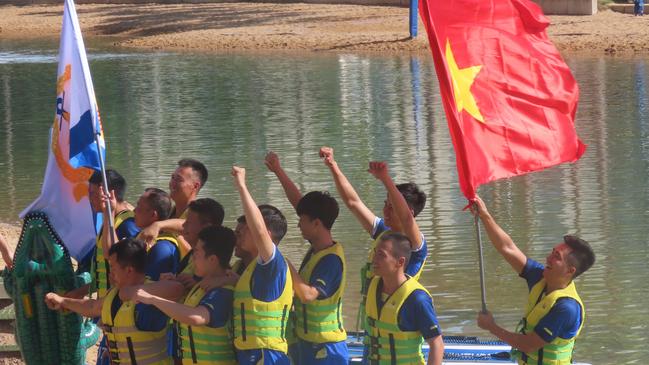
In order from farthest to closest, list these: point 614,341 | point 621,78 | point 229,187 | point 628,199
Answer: point 621,78 < point 229,187 < point 628,199 < point 614,341

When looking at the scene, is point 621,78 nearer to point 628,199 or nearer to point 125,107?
point 125,107

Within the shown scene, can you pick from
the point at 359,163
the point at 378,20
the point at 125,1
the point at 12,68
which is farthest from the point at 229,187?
the point at 125,1

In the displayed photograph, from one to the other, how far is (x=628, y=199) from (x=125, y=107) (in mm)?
11229

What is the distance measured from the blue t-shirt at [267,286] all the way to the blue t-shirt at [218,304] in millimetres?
140

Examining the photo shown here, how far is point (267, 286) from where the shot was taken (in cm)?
643

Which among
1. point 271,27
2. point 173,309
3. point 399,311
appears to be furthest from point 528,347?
point 271,27

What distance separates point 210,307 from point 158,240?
0.94 meters

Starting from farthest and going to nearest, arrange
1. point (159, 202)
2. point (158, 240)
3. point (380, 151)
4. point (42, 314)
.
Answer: point (380, 151), point (42, 314), point (159, 202), point (158, 240)

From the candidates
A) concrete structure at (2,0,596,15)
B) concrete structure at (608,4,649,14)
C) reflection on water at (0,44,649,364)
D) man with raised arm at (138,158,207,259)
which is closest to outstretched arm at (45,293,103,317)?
man with raised arm at (138,158,207,259)

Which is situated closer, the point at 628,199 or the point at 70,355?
the point at 70,355

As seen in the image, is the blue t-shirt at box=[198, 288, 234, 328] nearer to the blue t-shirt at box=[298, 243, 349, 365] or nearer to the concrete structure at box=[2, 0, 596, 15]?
the blue t-shirt at box=[298, 243, 349, 365]

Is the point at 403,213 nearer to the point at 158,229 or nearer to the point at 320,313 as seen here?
the point at 320,313

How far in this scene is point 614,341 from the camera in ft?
30.9

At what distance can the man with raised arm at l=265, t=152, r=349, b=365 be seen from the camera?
6.87 m
